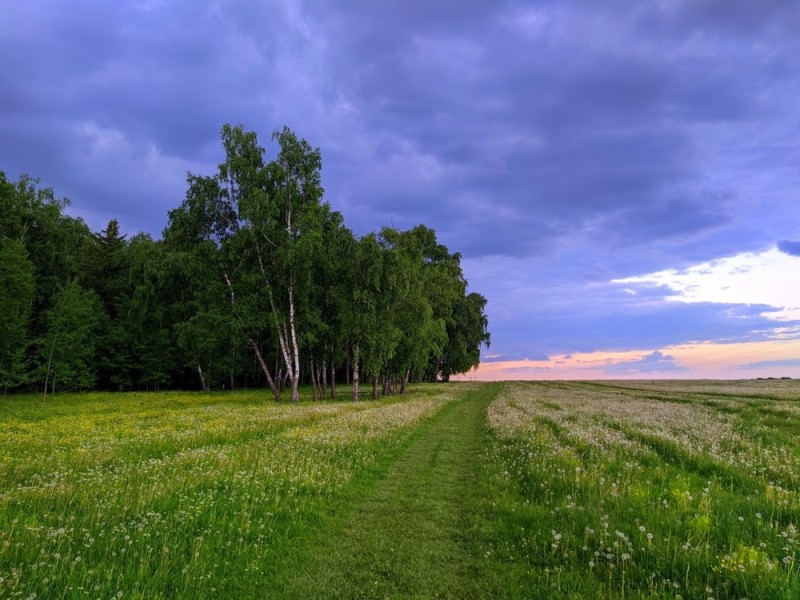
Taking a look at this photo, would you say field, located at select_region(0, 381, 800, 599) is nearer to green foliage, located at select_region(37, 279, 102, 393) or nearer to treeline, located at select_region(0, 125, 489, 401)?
treeline, located at select_region(0, 125, 489, 401)

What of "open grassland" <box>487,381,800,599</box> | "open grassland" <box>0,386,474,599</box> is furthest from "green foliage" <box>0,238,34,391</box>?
"open grassland" <box>487,381,800,599</box>

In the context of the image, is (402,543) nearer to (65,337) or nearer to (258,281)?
(258,281)

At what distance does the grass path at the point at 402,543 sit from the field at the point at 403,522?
39 millimetres

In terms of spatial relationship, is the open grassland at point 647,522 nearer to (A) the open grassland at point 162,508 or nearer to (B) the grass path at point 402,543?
(B) the grass path at point 402,543

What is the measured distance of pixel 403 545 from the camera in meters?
7.48

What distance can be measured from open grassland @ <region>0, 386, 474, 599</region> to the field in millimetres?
45

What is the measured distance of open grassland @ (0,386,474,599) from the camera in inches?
230

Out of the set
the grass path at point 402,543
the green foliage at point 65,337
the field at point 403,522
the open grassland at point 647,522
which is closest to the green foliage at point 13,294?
the green foliage at point 65,337

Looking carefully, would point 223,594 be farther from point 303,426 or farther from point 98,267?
point 98,267

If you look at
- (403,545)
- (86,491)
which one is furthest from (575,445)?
(86,491)

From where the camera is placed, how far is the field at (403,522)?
5.82 meters

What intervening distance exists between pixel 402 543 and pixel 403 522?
3.69 feet

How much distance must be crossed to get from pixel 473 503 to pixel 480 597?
4.10m

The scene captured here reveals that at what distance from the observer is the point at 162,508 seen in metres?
8.48
